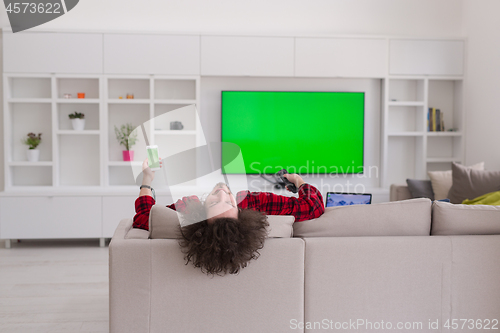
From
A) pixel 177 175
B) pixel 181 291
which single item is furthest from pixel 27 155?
pixel 181 291

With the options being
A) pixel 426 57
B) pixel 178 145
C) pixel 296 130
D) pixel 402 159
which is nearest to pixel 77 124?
pixel 178 145

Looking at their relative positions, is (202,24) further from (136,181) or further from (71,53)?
(136,181)

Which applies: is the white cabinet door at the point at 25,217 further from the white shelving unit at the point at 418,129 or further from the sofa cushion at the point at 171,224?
the white shelving unit at the point at 418,129

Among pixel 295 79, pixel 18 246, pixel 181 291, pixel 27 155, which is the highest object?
pixel 295 79

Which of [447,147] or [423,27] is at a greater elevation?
[423,27]

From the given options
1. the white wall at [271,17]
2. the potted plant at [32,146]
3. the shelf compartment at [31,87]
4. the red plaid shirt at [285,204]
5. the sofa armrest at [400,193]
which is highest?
the white wall at [271,17]

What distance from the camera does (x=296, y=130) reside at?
4.27 metres

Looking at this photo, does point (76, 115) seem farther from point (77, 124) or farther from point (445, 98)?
point (445, 98)

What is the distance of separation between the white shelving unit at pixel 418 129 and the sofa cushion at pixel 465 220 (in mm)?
2558

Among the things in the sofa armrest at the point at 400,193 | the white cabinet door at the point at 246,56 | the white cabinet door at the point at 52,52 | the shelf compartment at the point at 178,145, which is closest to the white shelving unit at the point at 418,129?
the sofa armrest at the point at 400,193

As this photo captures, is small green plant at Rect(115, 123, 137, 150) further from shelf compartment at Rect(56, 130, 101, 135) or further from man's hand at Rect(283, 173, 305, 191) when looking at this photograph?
man's hand at Rect(283, 173, 305, 191)

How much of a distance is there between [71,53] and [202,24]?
1305mm

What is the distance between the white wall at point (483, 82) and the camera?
3.92 meters

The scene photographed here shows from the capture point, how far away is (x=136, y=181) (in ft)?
13.8
